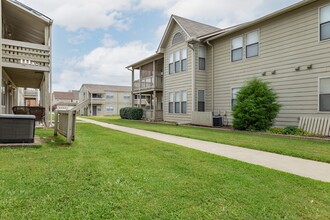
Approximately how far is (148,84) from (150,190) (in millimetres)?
20760

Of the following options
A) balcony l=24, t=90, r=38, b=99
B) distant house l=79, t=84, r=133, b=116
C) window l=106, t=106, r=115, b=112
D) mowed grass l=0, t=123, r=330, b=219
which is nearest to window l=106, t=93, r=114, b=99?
distant house l=79, t=84, r=133, b=116

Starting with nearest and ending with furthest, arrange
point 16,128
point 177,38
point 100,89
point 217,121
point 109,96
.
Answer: point 16,128 < point 217,121 < point 177,38 < point 100,89 < point 109,96

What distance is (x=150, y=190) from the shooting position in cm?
368

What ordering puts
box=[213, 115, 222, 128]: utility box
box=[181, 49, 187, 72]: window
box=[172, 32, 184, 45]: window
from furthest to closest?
box=[172, 32, 184, 45]: window
box=[181, 49, 187, 72]: window
box=[213, 115, 222, 128]: utility box

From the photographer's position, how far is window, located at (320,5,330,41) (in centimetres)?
1055

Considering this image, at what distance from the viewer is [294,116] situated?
465 inches

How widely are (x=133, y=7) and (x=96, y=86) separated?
40451mm

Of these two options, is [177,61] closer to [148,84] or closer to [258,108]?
[148,84]

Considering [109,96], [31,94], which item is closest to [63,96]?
[109,96]

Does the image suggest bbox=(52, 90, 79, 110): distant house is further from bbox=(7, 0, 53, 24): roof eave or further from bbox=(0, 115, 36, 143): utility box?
bbox=(0, 115, 36, 143): utility box

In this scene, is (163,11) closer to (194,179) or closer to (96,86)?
(194,179)

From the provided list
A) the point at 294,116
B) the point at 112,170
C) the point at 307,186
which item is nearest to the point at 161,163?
the point at 112,170

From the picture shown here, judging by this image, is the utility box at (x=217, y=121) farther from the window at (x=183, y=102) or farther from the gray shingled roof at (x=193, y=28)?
the gray shingled roof at (x=193, y=28)

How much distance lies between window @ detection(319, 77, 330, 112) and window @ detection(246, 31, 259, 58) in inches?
154
